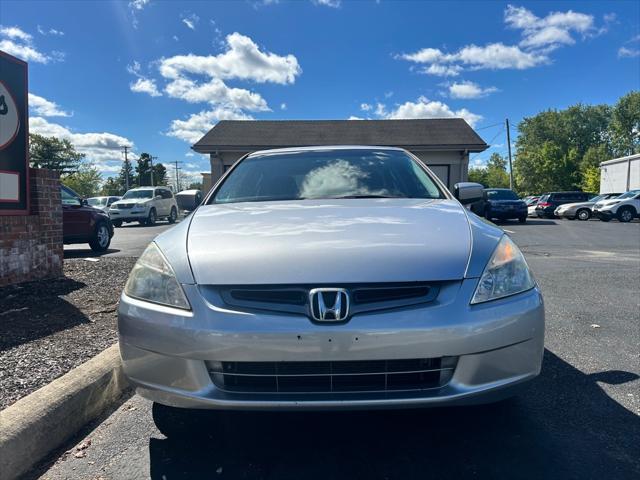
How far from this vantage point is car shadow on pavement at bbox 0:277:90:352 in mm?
3625

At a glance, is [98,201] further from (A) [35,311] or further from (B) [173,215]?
(A) [35,311]

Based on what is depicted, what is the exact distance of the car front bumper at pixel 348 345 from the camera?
1.83m

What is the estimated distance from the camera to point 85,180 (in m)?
79.6

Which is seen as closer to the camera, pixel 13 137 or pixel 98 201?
pixel 13 137

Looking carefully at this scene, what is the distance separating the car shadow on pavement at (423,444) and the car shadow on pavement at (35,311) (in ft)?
6.49

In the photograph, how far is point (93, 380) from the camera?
2.70m

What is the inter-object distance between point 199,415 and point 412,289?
4.71 feet

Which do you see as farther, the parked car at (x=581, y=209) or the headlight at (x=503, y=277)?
the parked car at (x=581, y=209)

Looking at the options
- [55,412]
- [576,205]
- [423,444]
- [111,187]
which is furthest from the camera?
[111,187]

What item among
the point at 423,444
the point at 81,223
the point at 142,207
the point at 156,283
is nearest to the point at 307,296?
the point at 156,283

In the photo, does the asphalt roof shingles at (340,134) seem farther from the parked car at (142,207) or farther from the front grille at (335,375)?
the front grille at (335,375)

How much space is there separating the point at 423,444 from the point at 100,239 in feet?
32.0

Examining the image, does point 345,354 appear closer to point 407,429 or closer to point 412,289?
point 412,289

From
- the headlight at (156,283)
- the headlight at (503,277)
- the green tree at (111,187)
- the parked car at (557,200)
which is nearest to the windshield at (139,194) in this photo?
the headlight at (156,283)
